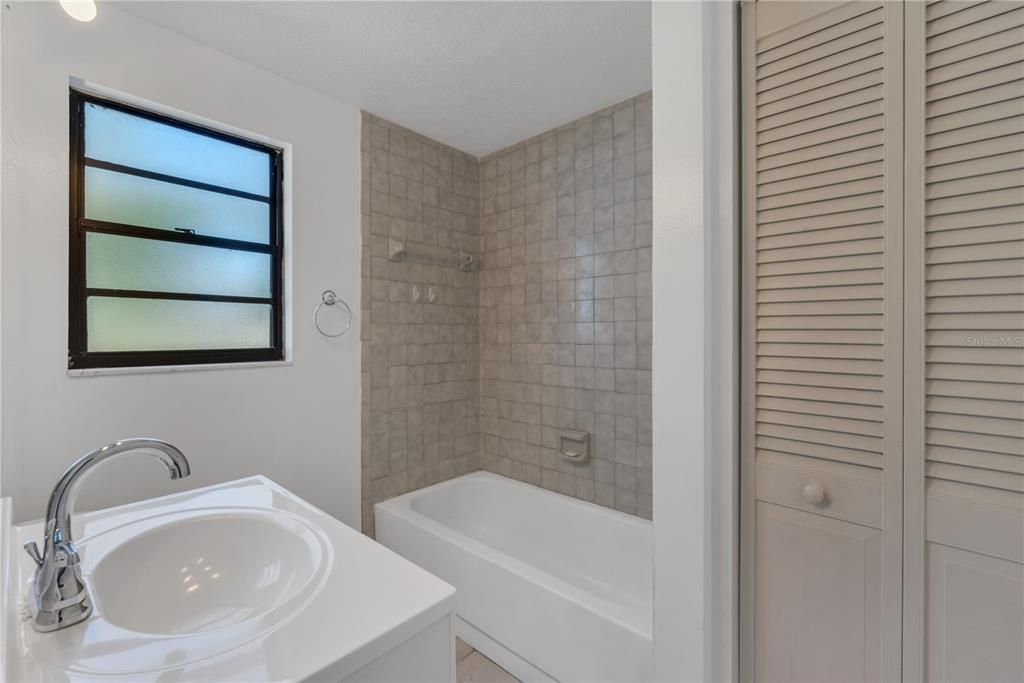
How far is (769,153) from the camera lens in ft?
3.37

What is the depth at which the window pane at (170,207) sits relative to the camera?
1565 mm

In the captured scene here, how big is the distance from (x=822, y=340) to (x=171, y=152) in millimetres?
2309

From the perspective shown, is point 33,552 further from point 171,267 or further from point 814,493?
point 814,493

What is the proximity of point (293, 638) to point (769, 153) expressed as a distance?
53.6 inches

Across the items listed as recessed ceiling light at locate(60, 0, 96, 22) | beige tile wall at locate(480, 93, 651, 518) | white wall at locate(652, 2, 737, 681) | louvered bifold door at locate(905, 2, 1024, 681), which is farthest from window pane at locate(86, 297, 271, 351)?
louvered bifold door at locate(905, 2, 1024, 681)

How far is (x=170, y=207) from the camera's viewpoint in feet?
5.68

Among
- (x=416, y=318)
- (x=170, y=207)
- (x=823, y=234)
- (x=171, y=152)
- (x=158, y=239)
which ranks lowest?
(x=416, y=318)

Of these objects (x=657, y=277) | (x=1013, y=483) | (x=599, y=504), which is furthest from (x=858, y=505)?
(x=599, y=504)

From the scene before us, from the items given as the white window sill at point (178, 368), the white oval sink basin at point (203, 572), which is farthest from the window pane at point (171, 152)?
the white oval sink basin at point (203, 572)

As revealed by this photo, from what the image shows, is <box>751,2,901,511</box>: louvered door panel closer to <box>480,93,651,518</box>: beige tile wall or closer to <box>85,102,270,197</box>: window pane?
<box>480,93,651,518</box>: beige tile wall

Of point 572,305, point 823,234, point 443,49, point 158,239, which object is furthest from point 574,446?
point 158,239

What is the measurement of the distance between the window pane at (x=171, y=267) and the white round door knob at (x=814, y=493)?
7.03 ft

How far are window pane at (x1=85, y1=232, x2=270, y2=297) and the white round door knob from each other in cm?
214

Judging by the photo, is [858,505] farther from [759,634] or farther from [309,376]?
[309,376]
